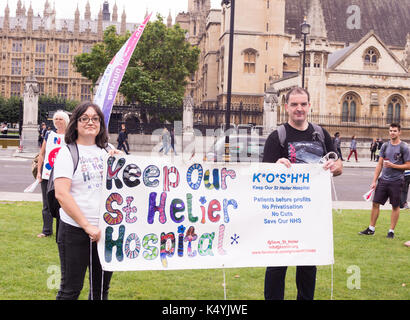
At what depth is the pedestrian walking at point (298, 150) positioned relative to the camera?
470 cm

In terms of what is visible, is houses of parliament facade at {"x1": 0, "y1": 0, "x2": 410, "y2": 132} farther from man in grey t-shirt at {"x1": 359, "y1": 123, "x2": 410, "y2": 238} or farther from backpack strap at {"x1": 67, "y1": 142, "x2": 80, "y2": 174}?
backpack strap at {"x1": 67, "y1": 142, "x2": 80, "y2": 174}

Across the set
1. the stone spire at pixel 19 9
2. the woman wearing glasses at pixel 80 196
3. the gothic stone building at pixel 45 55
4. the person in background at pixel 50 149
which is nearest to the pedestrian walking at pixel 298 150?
the woman wearing glasses at pixel 80 196

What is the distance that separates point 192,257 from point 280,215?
0.91 meters

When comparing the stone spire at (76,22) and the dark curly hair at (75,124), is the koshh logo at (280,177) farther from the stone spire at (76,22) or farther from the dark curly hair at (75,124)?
the stone spire at (76,22)

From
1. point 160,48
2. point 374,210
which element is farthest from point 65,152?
point 160,48

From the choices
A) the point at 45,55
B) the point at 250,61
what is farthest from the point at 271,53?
the point at 45,55

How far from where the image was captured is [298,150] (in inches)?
191

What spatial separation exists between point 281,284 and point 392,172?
16.7ft

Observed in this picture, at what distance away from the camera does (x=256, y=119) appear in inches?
1770

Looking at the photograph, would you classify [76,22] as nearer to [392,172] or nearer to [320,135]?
[392,172]

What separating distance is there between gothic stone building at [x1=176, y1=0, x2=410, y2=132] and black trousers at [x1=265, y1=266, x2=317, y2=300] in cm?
3034

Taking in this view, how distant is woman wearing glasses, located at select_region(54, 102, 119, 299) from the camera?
3.94 metres
